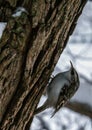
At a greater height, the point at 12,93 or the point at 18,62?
Answer: the point at 18,62

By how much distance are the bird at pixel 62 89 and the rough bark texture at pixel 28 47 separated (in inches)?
31.3

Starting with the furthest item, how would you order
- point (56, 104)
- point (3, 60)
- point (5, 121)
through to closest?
point (56, 104) < point (5, 121) < point (3, 60)

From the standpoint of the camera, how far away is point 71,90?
235cm

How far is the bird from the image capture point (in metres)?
2.32

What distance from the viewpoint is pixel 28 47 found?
4.63ft

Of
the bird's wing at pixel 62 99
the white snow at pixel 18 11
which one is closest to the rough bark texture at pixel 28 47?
the white snow at pixel 18 11

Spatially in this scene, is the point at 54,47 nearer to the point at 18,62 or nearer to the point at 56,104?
the point at 18,62

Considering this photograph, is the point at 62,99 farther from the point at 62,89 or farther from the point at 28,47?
the point at 28,47

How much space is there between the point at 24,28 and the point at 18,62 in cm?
10

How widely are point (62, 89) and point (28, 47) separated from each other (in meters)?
1.01

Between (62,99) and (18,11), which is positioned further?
(62,99)

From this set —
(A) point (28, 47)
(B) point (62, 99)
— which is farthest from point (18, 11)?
(B) point (62, 99)

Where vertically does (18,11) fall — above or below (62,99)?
above

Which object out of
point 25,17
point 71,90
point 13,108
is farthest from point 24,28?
point 71,90
